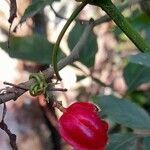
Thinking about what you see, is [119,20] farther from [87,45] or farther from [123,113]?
[87,45]

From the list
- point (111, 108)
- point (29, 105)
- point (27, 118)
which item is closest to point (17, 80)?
point (29, 105)

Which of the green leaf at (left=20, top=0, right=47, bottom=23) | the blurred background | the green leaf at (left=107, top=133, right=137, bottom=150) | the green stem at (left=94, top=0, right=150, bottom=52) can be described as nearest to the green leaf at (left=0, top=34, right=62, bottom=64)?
the blurred background

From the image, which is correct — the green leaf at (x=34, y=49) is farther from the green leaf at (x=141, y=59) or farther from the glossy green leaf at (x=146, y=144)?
the green leaf at (x=141, y=59)

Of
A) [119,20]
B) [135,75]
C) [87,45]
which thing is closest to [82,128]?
[119,20]

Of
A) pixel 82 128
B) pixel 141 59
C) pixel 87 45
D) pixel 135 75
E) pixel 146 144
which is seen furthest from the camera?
pixel 135 75

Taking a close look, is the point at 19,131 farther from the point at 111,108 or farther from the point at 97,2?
the point at 97,2

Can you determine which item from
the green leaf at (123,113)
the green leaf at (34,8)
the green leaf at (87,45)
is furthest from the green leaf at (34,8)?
the green leaf at (87,45)

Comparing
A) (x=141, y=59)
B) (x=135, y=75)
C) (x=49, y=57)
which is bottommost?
(x=135, y=75)
